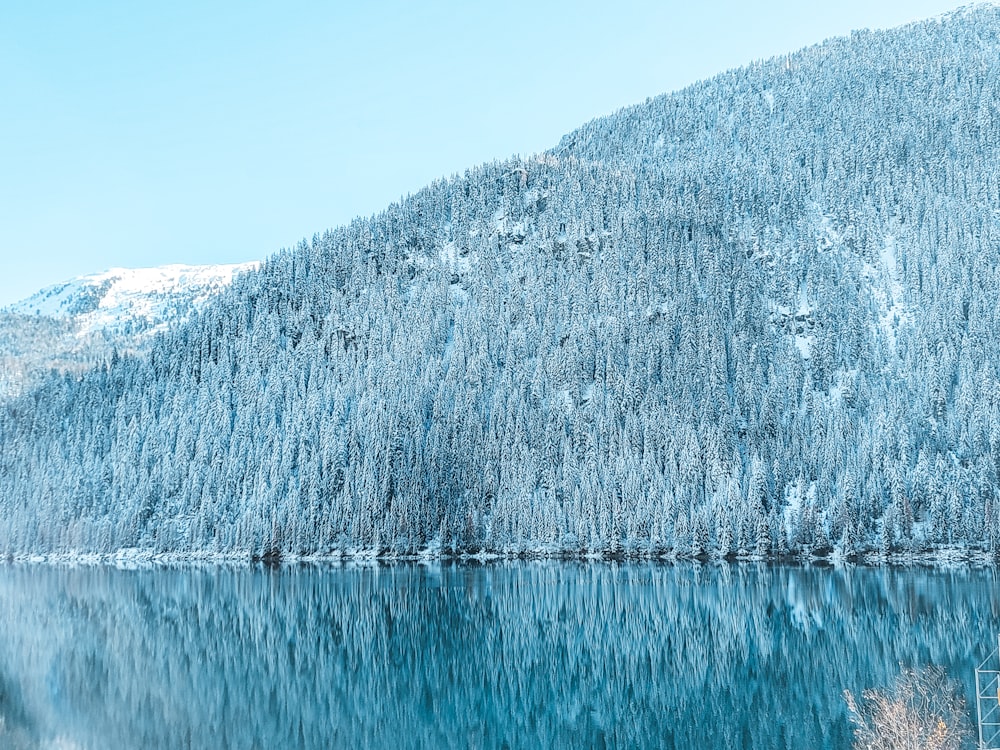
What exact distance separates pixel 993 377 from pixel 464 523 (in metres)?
97.8

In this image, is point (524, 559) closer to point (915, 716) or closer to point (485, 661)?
point (485, 661)

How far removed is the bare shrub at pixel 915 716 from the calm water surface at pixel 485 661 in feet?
5.74

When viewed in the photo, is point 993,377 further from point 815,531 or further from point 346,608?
point 346,608

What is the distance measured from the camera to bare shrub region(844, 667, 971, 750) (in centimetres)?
3275

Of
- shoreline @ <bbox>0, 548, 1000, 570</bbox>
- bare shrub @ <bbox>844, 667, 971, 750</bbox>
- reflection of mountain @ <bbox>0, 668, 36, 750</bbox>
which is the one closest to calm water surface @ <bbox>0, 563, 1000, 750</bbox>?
reflection of mountain @ <bbox>0, 668, 36, 750</bbox>

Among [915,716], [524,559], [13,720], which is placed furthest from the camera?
[524,559]

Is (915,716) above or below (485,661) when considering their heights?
above

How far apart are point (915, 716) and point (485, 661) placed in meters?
36.4

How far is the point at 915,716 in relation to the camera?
34.0m

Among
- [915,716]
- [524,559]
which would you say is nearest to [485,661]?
[915,716]

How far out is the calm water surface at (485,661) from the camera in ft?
160

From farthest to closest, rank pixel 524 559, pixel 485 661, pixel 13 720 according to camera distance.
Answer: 1. pixel 524 559
2. pixel 485 661
3. pixel 13 720

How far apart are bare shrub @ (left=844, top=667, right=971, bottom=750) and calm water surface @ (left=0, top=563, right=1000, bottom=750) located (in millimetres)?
1751

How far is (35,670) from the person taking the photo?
6769 centimetres
